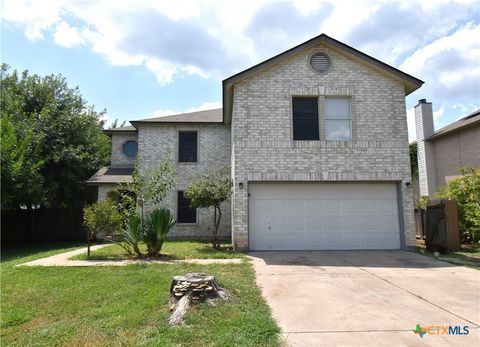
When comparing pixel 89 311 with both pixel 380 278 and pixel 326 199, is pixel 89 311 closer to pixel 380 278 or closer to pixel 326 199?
pixel 380 278

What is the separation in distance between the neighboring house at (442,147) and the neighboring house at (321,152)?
6.21m

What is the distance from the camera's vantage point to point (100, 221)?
421 inches

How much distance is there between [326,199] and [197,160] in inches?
304

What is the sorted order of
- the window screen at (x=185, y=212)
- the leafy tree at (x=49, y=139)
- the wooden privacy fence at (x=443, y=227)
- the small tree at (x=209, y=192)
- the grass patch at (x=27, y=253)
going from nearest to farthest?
1. the grass patch at (x=27, y=253)
2. the wooden privacy fence at (x=443, y=227)
3. the small tree at (x=209, y=192)
4. the leafy tree at (x=49, y=139)
5. the window screen at (x=185, y=212)

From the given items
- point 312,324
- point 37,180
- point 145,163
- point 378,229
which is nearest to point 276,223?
point 378,229

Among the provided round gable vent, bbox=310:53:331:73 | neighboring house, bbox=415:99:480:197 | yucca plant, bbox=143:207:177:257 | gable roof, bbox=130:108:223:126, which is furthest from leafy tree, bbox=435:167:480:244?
gable roof, bbox=130:108:223:126

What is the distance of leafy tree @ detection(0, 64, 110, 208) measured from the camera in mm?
15023

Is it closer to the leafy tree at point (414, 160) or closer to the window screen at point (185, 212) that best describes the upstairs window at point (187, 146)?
the window screen at point (185, 212)

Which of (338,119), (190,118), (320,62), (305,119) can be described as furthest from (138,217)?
(320,62)

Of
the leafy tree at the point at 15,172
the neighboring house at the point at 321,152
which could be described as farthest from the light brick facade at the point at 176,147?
the neighboring house at the point at 321,152

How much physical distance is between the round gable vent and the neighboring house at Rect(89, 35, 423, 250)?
0.04 meters

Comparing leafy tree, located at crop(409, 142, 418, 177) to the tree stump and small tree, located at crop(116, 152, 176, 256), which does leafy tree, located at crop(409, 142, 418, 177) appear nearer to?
small tree, located at crop(116, 152, 176, 256)

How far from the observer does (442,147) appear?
18.4 meters

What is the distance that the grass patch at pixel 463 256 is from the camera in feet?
31.6
